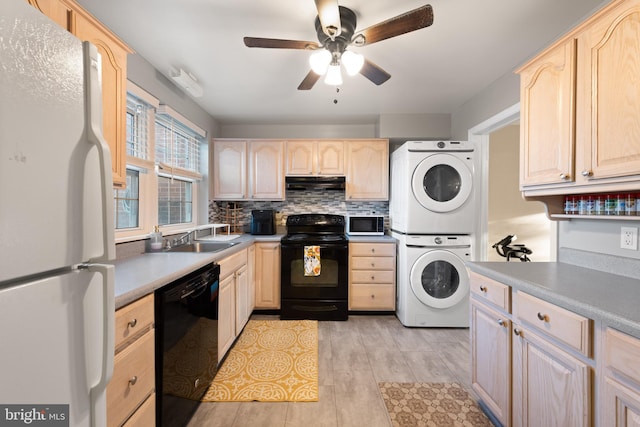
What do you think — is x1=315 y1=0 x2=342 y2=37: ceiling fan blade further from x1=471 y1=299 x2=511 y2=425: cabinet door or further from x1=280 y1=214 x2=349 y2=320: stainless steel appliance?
x1=280 y1=214 x2=349 y2=320: stainless steel appliance

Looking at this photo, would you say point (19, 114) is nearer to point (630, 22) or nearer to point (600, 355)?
point (600, 355)

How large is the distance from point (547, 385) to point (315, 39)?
229 cm

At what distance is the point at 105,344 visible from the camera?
0.71 m

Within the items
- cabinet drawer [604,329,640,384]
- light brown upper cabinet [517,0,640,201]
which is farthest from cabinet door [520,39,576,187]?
cabinet drawer [604,329,640,384]

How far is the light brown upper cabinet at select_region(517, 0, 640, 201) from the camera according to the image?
109 centimetres

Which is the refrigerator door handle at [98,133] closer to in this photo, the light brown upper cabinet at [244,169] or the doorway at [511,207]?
the light brown upper cabinet at [244,169]

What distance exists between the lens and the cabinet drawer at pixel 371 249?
10.2 feet

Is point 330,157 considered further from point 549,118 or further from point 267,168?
point 549,118

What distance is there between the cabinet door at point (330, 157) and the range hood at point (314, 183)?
76mm

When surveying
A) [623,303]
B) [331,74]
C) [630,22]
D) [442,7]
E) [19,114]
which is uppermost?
[442,7]

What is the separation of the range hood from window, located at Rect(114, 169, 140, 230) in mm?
1675

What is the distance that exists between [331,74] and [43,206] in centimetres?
160

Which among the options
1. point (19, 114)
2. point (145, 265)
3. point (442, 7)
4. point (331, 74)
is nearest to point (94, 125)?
point (19, 114)

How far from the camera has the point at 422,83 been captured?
8.22 feet
